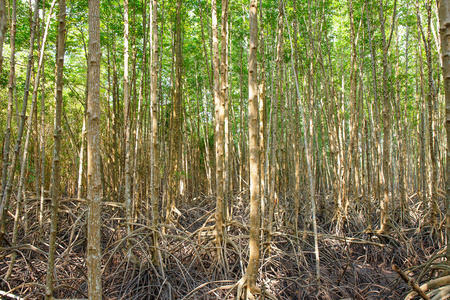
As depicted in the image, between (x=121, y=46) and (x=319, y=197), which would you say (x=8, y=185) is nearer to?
(x=121, y=46)

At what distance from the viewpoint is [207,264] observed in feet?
11.7

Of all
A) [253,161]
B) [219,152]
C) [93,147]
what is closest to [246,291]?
[253,161]

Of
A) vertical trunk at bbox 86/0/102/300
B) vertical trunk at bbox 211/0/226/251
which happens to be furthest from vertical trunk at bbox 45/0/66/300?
vertical trunk at bbox 211/0/226/251

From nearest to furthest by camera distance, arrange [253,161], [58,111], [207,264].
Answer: [58,111] → [253,161] → [207,264]

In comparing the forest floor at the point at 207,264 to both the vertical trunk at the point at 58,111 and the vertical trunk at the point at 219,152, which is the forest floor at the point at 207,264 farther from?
the vertical trunk at the point at 58,111

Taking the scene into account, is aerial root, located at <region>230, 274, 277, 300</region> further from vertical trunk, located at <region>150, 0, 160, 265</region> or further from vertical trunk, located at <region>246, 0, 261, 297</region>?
vertical trunk, located at <region>150, 0, 160, 265</region>

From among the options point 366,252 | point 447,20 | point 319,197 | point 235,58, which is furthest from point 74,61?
point 447,20

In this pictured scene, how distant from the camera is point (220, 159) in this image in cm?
313

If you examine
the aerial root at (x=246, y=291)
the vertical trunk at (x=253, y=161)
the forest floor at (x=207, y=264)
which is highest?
the vertical trunk at (x=253, y=161)

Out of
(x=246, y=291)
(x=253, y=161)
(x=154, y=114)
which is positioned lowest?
(x=246, y=291)

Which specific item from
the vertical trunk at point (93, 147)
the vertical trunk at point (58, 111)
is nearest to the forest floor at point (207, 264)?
the vertical trunk at point (58, 111)

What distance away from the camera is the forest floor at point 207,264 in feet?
9.44

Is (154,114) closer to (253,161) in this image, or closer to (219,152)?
(219,152)

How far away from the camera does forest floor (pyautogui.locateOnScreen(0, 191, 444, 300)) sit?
2877mm
